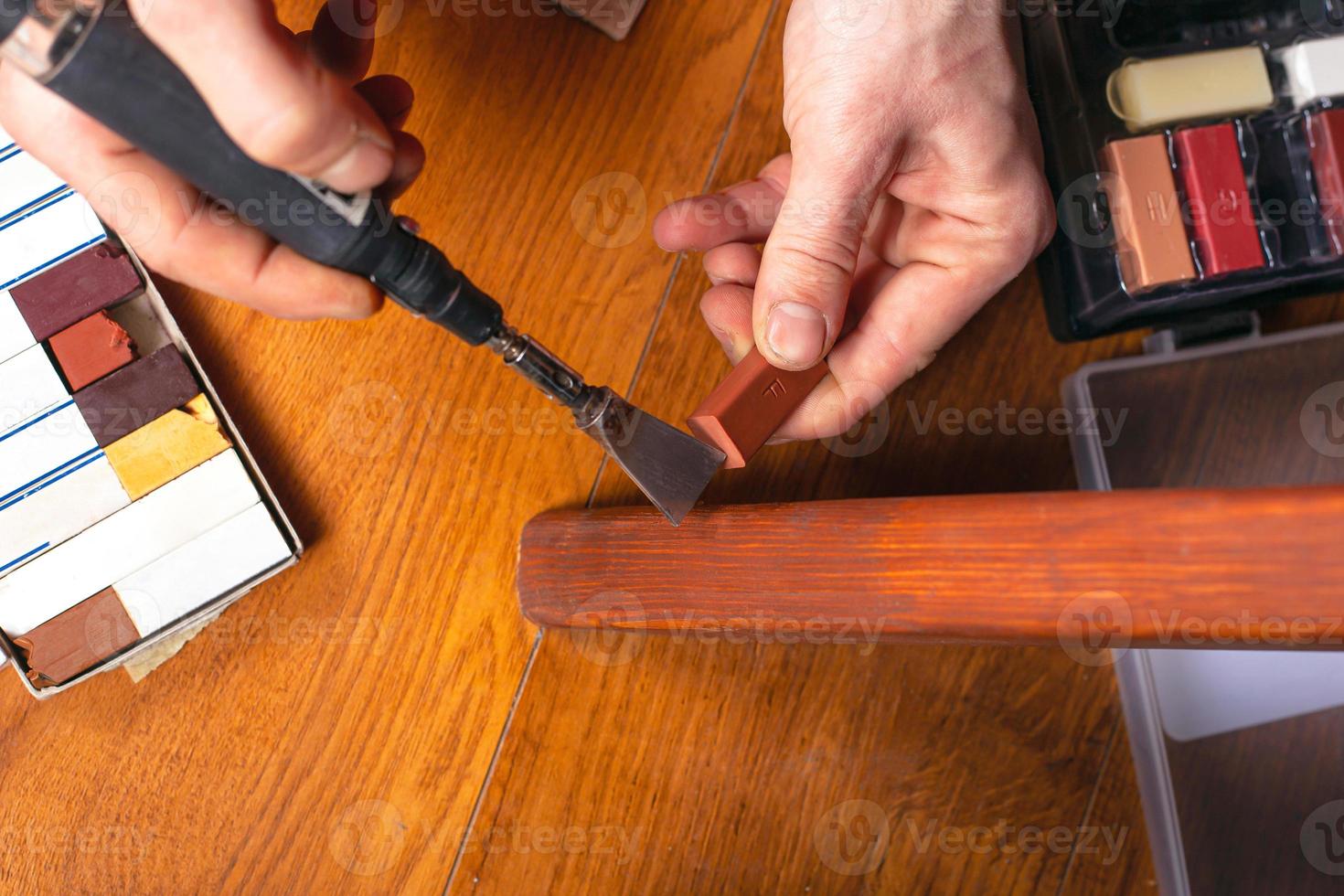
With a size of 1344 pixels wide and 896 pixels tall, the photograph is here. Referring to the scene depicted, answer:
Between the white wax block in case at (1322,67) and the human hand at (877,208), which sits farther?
the white wax block in case at (1322,67)

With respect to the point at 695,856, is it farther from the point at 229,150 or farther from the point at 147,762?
the point at 229,150

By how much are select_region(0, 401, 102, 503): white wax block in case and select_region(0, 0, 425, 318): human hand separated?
21cm

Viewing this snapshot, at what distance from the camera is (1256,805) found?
0.84 m

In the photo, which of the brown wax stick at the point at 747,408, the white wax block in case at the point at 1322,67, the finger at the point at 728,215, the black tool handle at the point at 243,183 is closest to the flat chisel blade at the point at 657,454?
the brown wax stick at the point at 747,408

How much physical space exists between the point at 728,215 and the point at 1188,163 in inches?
17.1

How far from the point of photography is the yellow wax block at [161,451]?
0.76 meters

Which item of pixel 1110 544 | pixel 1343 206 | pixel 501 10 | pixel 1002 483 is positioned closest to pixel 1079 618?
pixel 1110 544

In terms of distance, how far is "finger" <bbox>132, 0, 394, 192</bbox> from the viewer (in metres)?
0.48

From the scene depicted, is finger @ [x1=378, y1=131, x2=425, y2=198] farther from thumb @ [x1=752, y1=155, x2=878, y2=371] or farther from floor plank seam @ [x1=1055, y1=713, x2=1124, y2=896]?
floor plank seam @ [x1=1055, y1=713, x2=1124, y2=896]

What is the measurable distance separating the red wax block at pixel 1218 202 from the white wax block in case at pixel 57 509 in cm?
98

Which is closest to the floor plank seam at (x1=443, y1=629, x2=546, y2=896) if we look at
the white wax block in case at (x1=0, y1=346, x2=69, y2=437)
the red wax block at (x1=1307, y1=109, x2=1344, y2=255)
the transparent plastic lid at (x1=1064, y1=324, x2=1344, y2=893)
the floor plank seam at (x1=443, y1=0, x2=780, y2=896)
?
the floor plank seam at (x1=443, y1=0, x2=780, y2=896)

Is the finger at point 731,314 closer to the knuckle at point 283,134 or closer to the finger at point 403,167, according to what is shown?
the finger at point 403,167

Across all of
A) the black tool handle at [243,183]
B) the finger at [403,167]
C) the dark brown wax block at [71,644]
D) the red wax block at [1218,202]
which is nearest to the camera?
the black tool handle at [243,183]

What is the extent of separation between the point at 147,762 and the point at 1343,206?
1.21m
